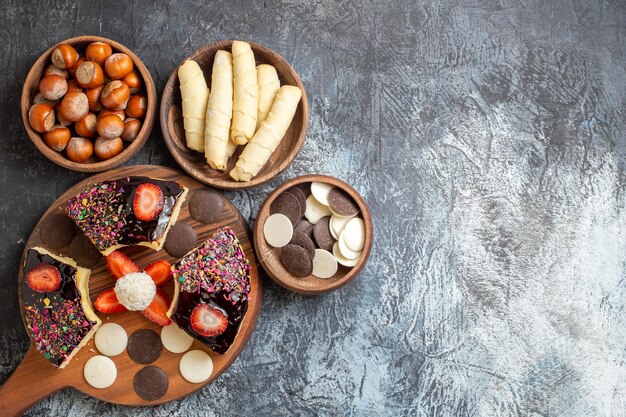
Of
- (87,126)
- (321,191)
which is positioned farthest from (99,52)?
(321,191)

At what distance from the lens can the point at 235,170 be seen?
12.4 feet

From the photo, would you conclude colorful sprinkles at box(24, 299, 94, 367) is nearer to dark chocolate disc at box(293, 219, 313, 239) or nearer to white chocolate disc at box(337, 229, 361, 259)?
dark chocolate disc at box(293, 219, 313, 239)

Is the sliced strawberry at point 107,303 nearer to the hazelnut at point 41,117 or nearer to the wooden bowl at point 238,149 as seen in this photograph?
the wooden bowl at point 238,149

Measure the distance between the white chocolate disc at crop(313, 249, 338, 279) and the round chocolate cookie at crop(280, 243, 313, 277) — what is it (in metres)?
0.04

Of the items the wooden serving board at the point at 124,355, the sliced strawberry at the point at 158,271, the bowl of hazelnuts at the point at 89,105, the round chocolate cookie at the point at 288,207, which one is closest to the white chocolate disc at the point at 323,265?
the round chocolate cookie at the point at 288,207

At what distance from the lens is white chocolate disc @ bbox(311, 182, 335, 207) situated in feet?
12.6

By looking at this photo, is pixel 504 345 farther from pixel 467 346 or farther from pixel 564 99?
pixel 564 99

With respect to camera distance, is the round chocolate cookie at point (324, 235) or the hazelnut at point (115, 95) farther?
the round chocolate cookie at point (324, 235)

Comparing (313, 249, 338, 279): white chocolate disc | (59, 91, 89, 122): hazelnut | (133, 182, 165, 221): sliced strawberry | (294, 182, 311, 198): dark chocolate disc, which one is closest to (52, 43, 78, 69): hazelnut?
(59, 91, 89, 122): hazelnut

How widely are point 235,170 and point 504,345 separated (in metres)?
1.95

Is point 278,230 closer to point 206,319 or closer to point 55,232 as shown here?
point 206,319

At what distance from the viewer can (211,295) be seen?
11.7 ft

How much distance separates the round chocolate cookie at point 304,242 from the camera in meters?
3.84

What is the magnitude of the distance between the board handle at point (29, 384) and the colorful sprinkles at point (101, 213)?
2.51 ft
